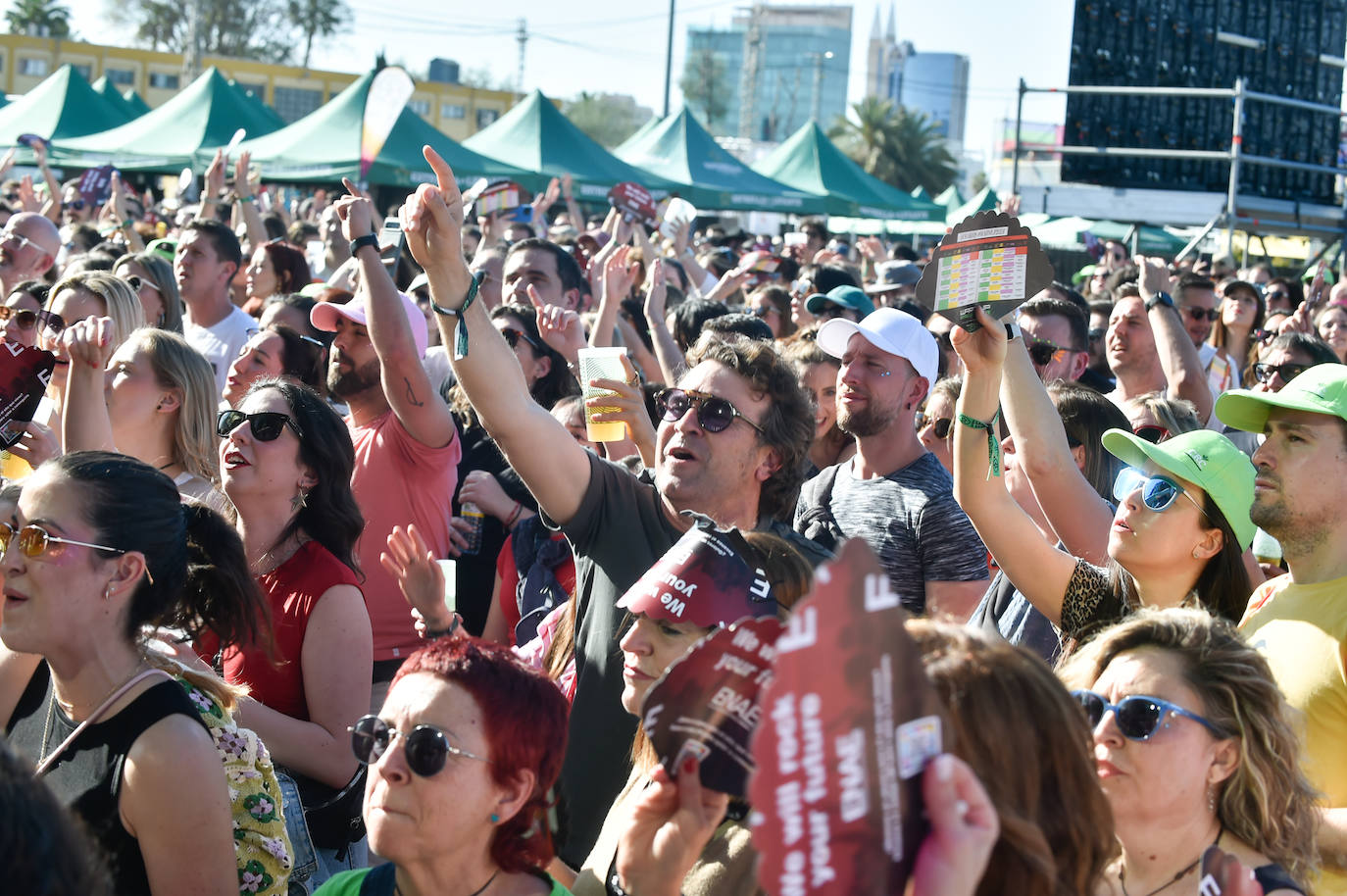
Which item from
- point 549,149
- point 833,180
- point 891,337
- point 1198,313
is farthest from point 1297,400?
point 833,180

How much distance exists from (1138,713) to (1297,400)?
1191mm

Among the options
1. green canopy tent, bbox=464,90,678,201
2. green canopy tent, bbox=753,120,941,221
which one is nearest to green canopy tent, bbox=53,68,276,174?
green canopy tent, bbox=464,90,678,201

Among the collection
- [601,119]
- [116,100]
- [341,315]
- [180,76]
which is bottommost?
[341,315]

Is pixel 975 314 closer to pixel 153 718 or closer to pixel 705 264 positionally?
pixel 153 718

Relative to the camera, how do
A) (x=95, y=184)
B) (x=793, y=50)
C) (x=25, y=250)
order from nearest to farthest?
(x=25, y=250)
(x=95, y=184)
(x=793, y=50)

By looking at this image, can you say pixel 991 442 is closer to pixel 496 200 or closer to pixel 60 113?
pixel 496 200

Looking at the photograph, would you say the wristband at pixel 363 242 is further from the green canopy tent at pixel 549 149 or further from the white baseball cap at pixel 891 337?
the green canopy tent at pixel 549 149

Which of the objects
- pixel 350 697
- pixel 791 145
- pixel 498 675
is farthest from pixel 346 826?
pixel 791 145

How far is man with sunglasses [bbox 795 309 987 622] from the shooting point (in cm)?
402

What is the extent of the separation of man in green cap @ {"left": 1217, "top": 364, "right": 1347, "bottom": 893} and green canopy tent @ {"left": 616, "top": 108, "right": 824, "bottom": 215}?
19.1m

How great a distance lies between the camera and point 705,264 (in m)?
12.1

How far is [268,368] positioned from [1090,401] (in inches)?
112

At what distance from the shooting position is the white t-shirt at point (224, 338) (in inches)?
248

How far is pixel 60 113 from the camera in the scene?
21359 mm
